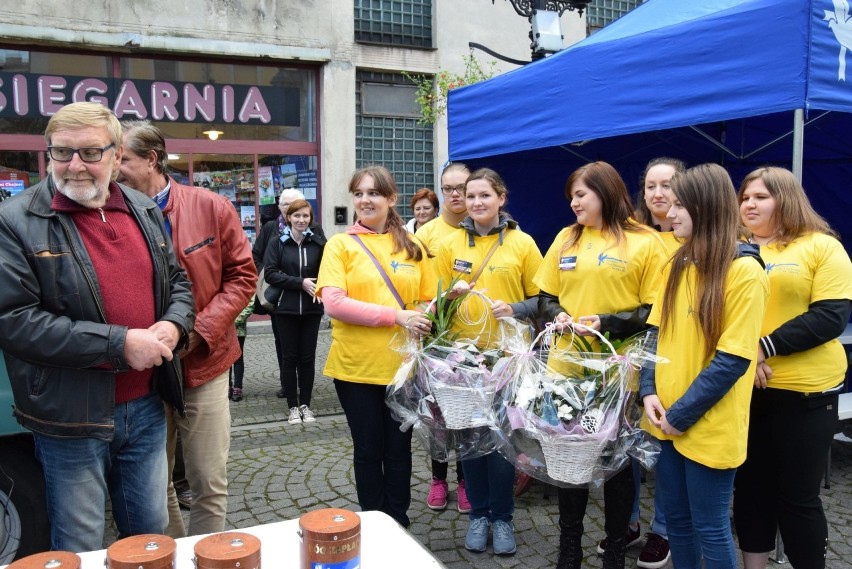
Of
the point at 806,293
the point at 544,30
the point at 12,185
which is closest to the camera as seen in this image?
the point at 806,293

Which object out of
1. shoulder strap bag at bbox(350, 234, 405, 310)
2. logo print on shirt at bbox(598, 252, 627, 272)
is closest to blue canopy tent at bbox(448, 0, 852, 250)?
logo print on shirt at bbox(598, 252, 627, 272)

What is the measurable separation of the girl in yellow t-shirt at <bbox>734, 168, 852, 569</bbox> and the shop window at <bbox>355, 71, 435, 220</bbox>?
8.46m

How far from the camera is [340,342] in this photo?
323 centimetres

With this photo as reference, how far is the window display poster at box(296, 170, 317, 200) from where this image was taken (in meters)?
10.6

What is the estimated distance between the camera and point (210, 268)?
2.88 m

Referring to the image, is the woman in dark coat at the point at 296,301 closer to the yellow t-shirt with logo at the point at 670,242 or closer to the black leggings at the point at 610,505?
the yellow t-shirt with logo at the point at 670,242

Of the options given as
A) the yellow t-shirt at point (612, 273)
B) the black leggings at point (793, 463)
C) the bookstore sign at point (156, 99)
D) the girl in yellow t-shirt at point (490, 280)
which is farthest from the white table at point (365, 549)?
the bookstore sign at point (156, 99)

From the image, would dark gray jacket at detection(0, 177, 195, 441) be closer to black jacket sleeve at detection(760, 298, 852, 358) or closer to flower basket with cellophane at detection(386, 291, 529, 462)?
flower basket with cellophane at detection(386, 291, 529, 462)

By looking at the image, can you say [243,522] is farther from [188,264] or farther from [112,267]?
[112,267]

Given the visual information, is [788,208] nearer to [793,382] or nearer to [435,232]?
[793,382]

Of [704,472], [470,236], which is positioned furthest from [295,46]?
[704,472]

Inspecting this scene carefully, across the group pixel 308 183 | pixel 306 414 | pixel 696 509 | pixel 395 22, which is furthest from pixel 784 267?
pixel 395 22

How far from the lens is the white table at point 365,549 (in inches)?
64.7

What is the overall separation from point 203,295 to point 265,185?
7875mm
